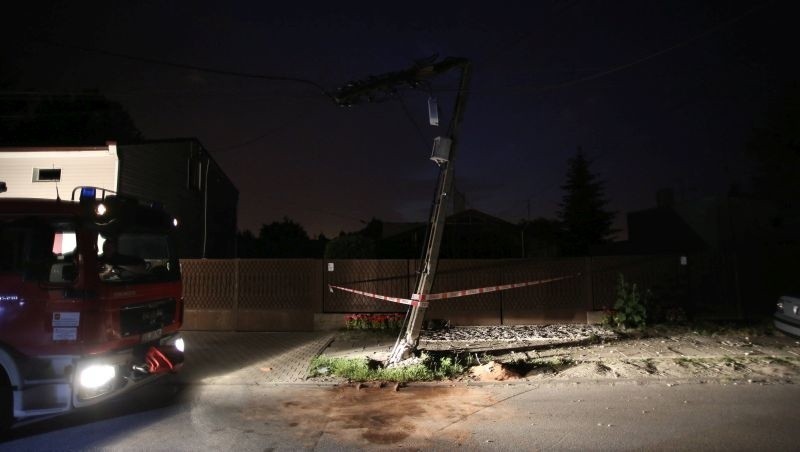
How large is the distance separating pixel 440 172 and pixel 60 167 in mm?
11579

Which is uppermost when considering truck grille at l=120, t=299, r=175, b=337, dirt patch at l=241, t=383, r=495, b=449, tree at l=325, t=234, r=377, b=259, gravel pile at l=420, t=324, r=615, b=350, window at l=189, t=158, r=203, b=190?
Answer: window at l=189, t=158, r=203, b=190

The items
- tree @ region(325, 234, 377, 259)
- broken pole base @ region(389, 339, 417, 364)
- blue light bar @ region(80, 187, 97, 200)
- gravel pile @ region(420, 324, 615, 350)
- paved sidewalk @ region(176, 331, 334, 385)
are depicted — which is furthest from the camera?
tree @ region(325, 234, 377, 259)

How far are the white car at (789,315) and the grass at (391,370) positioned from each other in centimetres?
578

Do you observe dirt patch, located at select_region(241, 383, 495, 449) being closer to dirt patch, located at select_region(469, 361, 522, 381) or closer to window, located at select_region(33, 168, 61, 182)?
dirt patch, located at select_region(469, 361, 522, 381)

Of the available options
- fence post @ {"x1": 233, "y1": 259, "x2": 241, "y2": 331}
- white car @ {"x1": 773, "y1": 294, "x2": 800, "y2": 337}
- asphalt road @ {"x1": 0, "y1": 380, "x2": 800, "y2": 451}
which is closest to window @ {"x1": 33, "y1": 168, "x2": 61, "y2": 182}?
fence post @ {"x1": 233, "y1": 259, "x2": 241, "y2": 331}

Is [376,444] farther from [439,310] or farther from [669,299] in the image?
[669,299]

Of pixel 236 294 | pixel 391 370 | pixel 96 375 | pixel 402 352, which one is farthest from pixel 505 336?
pixel 96 375

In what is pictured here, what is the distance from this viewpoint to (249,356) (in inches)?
383

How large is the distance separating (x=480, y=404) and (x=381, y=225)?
4140 centimetres

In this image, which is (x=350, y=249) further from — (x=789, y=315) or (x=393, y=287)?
(x=789, y=315)

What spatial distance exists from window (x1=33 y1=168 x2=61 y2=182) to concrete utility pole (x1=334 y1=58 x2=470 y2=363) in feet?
34.0

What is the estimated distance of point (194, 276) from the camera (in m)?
12.6

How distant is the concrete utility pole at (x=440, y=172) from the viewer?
8.79 m

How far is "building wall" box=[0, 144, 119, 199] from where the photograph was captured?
48.1ft
